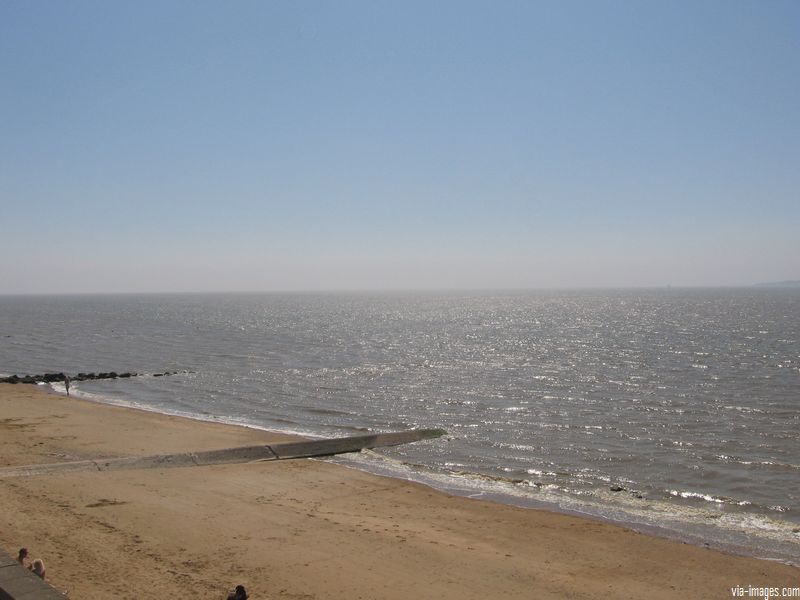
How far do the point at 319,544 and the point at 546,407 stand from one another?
21808 millimetres

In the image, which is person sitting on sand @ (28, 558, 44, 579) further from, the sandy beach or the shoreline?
the shoreline

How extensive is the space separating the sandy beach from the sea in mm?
1934

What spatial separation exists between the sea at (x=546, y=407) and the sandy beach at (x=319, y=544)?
1.93 meters

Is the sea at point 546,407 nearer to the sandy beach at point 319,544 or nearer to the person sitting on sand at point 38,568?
the sandy beach at point 319,544

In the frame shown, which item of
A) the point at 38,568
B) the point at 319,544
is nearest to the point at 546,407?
the point at 319,544

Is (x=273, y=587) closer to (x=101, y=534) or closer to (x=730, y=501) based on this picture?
(x=101, y=534)

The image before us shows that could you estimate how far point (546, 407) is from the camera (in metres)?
34.0

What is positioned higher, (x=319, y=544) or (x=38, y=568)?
(x=38, y=568)

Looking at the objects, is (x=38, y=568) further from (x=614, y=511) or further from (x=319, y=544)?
(x=614, y=511)

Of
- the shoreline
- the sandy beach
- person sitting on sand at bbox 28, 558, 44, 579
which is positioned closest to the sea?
the shoreline

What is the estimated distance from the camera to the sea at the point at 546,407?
62.8ft

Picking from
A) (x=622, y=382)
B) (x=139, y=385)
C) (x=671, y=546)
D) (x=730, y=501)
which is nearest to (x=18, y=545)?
(x=671, y=546)

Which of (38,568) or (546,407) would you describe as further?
(546,407)

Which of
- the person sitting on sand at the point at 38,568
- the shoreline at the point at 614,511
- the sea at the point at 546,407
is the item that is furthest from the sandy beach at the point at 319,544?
the sea at the point at 546,407
